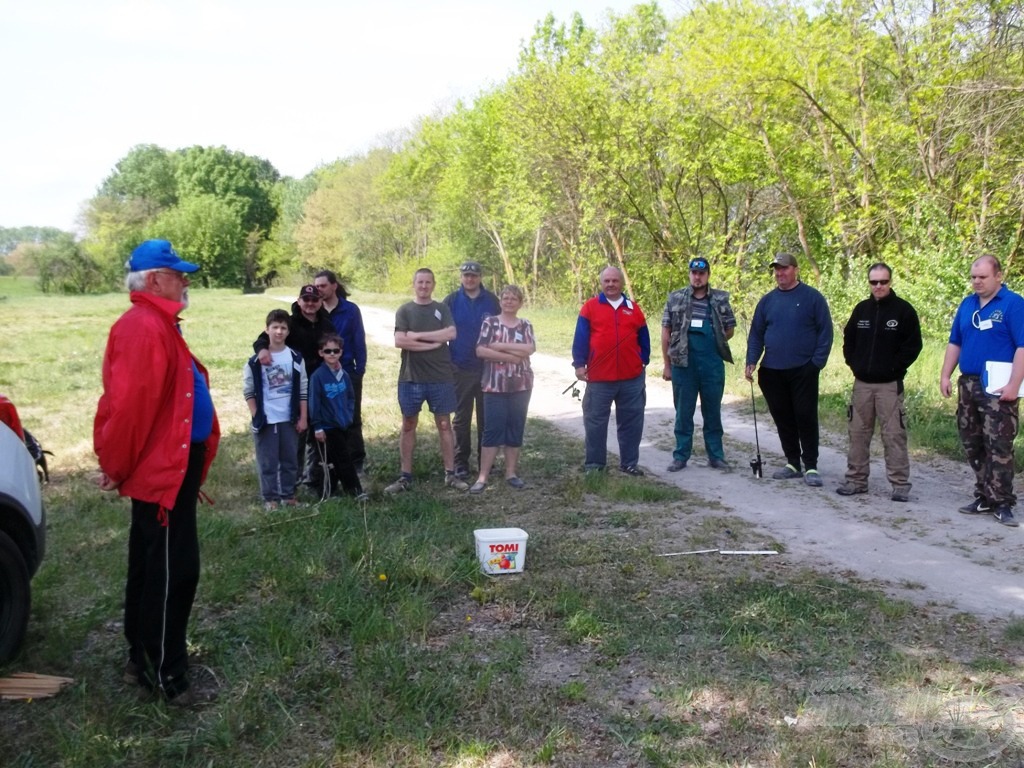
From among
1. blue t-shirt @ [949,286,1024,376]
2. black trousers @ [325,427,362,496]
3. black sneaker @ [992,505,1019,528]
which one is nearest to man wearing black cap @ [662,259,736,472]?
blue t-shirt @ [949,286,1024,376]

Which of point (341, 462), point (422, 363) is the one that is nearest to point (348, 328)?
point (422, 363)

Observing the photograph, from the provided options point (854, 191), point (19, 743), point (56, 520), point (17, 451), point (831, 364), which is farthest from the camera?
point (854, 191)

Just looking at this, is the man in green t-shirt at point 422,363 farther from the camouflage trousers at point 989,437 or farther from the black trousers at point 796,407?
the camouflage trousers at point 989,437

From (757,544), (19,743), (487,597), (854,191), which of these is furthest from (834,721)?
(854,191)

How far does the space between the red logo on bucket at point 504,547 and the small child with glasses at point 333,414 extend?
6.42ft

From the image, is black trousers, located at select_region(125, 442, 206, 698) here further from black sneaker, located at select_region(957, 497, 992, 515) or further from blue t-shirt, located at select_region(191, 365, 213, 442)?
black sneaker, located at select_region(957, 497, 992, 515)

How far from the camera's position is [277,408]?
22.5 ft

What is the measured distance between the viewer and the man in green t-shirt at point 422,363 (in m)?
7.50

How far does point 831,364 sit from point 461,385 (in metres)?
7.85

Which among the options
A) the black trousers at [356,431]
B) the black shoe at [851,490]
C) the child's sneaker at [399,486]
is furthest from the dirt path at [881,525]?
the black trousers at [356,431]

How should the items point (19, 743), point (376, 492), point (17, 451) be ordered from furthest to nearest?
point (376, 492), point (17, 451), point (19, 743)

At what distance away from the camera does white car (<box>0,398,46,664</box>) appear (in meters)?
4.17

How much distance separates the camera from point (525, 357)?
7691 millimetres

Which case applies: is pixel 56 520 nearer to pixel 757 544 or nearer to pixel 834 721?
pixel 757 544
